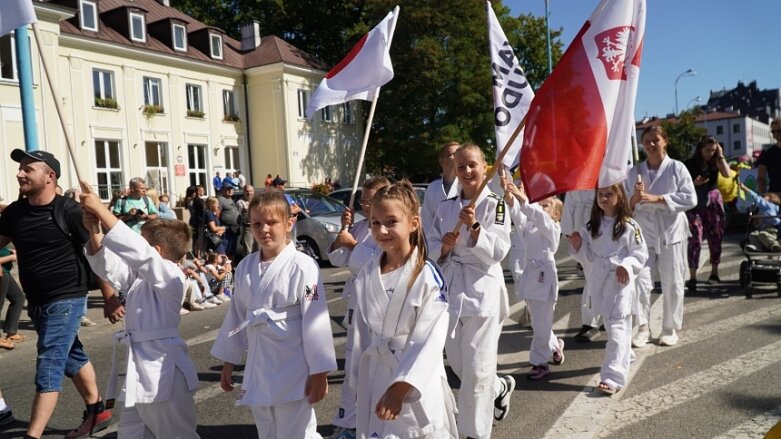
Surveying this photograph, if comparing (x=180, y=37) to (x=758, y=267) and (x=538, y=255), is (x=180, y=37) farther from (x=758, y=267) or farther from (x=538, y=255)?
(x=538, y=255)

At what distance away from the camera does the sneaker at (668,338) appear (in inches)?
245

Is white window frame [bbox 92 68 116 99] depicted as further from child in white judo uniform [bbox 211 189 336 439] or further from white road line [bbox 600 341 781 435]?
white road line [bbox 600 341 781 435]

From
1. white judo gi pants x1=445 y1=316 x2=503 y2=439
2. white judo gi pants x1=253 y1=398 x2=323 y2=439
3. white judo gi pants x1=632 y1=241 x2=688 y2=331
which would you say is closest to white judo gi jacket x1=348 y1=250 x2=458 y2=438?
white judo gi pants x1=253 y1=398 x2=323 y2=439

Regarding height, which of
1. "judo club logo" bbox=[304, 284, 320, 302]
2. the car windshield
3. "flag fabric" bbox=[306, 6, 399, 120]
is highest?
"flag fabric" bbox=[306, 6, 399, 120]

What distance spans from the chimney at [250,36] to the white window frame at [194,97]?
5495 millimetres

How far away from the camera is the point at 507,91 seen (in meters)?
6.16

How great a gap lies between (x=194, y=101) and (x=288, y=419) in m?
29.2

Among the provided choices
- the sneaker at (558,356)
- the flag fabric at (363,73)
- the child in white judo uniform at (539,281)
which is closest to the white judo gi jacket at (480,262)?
the child in white judo uniform at (539,281)

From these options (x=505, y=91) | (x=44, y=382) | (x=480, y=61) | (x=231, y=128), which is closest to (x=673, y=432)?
(x=505, y=91)

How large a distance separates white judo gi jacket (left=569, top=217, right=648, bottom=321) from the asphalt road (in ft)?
2.06

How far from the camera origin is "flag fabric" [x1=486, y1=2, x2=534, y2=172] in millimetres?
5871

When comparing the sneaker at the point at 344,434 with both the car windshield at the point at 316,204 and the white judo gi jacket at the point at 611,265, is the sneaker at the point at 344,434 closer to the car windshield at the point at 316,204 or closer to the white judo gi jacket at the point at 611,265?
the white judo gi jacket at the point at 611,265

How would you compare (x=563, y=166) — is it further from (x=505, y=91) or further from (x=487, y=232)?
(x=505, y=91)

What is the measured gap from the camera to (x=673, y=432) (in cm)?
412
